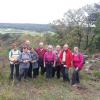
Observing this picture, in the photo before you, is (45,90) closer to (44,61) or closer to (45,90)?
(45,90)

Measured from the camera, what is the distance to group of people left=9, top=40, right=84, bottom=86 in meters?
13.7

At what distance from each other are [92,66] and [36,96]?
386 inches

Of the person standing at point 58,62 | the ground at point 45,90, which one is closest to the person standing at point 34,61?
the ground at point 45,90

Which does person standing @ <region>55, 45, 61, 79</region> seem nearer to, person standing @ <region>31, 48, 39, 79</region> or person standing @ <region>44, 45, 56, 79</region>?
person standing @ <region>44, 45, 56, 79</region>

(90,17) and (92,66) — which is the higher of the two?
(90,17)

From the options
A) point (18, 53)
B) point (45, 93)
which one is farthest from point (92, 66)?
point (45, 93)

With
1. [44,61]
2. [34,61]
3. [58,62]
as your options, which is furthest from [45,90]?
[58,62]

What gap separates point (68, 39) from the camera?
2758cm

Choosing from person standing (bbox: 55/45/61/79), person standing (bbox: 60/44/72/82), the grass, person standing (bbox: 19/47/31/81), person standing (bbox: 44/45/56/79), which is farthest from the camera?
person standing (bbox: 55/45/61/79)

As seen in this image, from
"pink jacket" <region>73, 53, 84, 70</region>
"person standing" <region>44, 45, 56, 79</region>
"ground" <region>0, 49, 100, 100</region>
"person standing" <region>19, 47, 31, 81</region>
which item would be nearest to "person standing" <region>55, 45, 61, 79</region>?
"person standing" <region>44, 45, 56, 79</region>

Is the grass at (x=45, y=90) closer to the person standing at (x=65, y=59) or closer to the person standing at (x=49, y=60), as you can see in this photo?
the person standing at (x=49, y=60)

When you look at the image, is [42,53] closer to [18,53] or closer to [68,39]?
[18,53]

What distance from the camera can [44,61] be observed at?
562 inches

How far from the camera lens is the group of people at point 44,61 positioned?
44.9 feet
